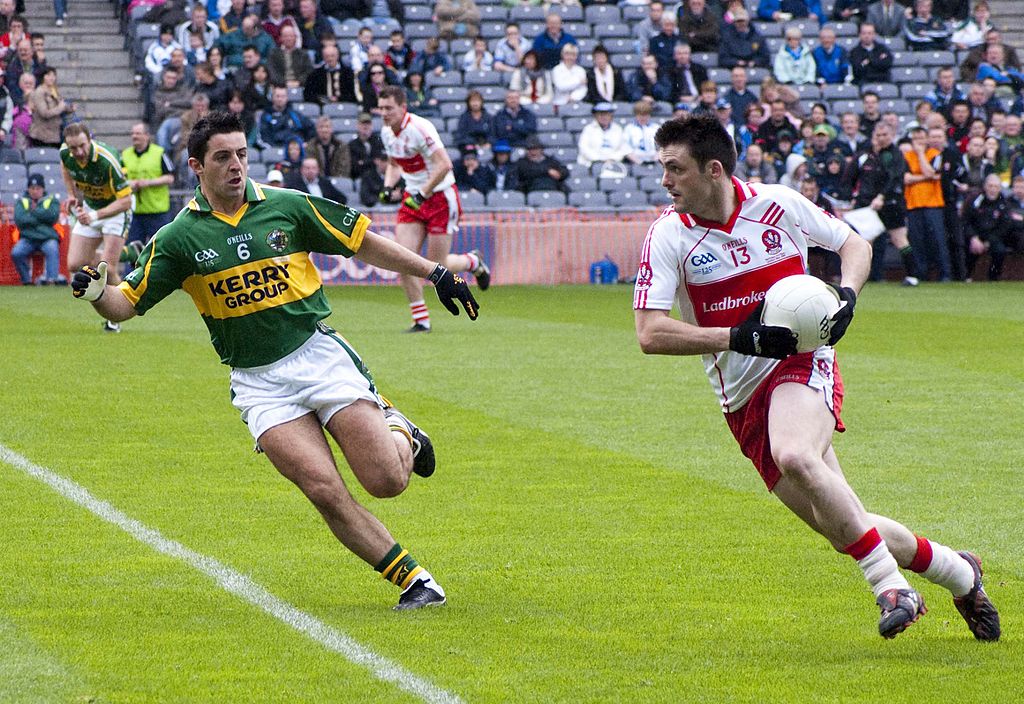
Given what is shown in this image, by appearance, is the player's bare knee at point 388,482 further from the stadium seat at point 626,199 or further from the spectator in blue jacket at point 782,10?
the spectator in blue jacket at point 782,10

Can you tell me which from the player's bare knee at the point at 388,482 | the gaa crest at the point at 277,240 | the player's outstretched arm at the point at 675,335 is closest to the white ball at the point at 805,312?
the player's outstretched arm at the point at 675,335

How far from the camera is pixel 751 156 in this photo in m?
23.8

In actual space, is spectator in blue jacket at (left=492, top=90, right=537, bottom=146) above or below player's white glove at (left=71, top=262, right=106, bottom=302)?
below

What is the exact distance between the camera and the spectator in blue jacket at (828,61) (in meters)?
27.6

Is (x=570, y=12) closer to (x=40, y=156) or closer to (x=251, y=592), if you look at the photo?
(x=40, y=156)

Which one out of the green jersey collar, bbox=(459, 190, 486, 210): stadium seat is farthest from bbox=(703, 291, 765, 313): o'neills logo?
bbox=(459, 190, 486, 210): stadium seat

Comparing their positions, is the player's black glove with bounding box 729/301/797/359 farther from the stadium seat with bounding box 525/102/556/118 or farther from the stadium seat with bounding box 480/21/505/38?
the stadium seat with bounding box 480/21/505/38

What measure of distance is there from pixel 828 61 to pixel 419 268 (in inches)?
887

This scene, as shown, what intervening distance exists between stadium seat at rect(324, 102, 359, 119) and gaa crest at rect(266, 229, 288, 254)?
63.3ft

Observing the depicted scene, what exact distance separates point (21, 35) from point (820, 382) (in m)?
21.2

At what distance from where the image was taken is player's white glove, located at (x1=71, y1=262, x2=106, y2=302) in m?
6.10

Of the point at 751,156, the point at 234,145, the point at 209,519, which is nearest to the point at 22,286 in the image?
the point at 751,156

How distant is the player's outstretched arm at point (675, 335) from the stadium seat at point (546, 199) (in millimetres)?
18823

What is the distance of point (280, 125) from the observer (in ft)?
80.0
